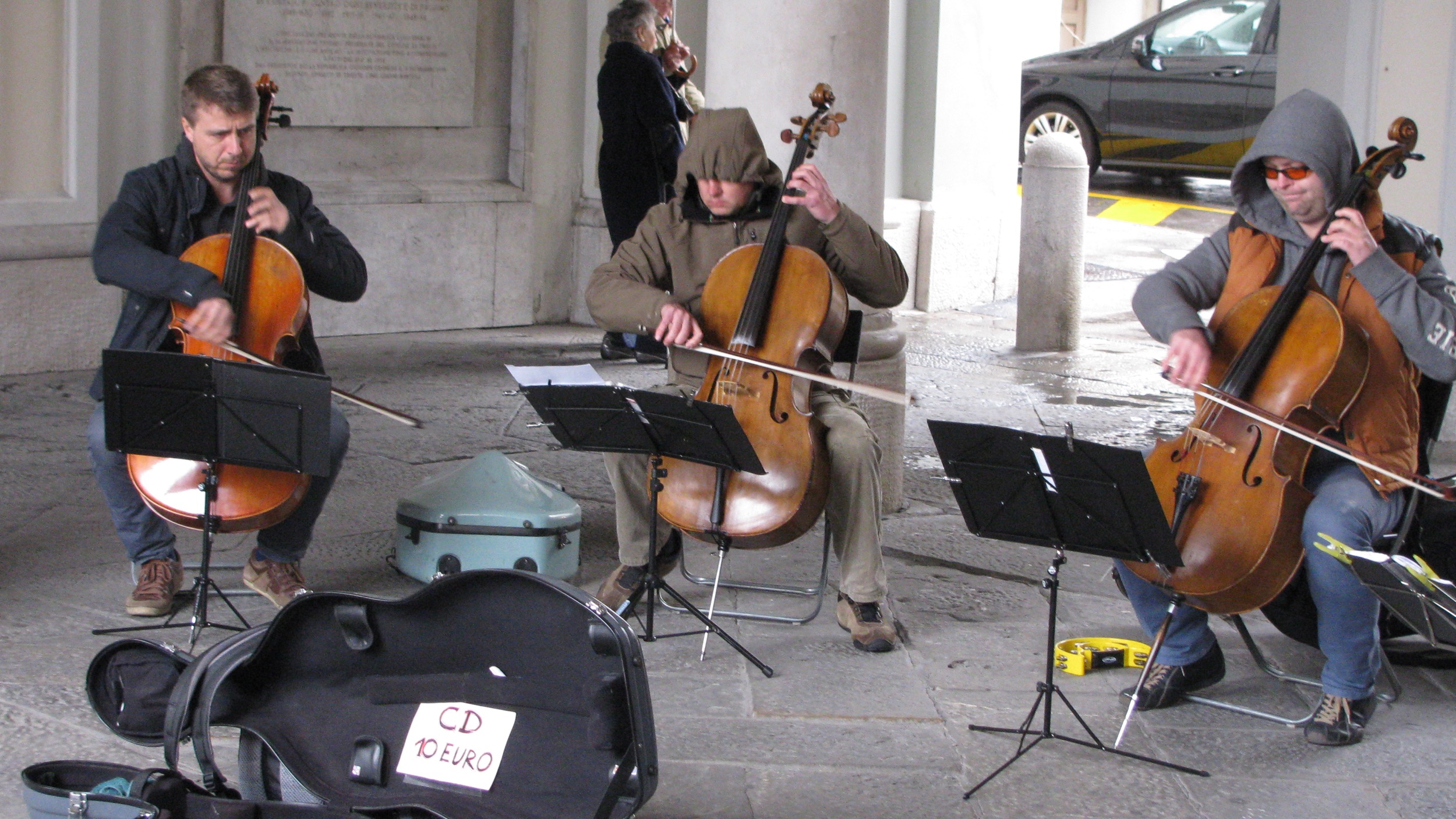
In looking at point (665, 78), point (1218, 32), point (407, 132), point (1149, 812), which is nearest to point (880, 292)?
point (1149, 812)

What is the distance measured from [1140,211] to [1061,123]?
124cm

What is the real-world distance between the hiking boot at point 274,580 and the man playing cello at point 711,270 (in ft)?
2.71

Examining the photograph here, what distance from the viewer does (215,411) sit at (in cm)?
375

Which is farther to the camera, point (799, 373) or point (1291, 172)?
point (799, 373)

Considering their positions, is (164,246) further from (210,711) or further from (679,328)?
(210,711)

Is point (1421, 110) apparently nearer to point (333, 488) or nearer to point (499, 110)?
point (333, 488)

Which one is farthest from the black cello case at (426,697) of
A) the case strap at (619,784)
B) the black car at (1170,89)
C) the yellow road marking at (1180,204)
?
the yellow road marking at (1180,204)

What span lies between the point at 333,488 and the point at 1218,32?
974 centimetres

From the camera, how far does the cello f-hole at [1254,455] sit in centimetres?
356

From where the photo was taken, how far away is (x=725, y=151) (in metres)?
4.24

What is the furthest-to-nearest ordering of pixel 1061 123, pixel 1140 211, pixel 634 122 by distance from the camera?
pixel 1061 123 < pixel 1140 211 < pixel 634 122

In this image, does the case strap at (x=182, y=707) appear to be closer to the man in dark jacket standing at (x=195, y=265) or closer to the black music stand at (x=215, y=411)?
the black music stand at (x=215, y=411)

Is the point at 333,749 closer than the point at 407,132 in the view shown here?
Yes

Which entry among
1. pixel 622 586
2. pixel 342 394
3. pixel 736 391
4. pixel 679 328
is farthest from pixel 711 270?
pixel 342 394
